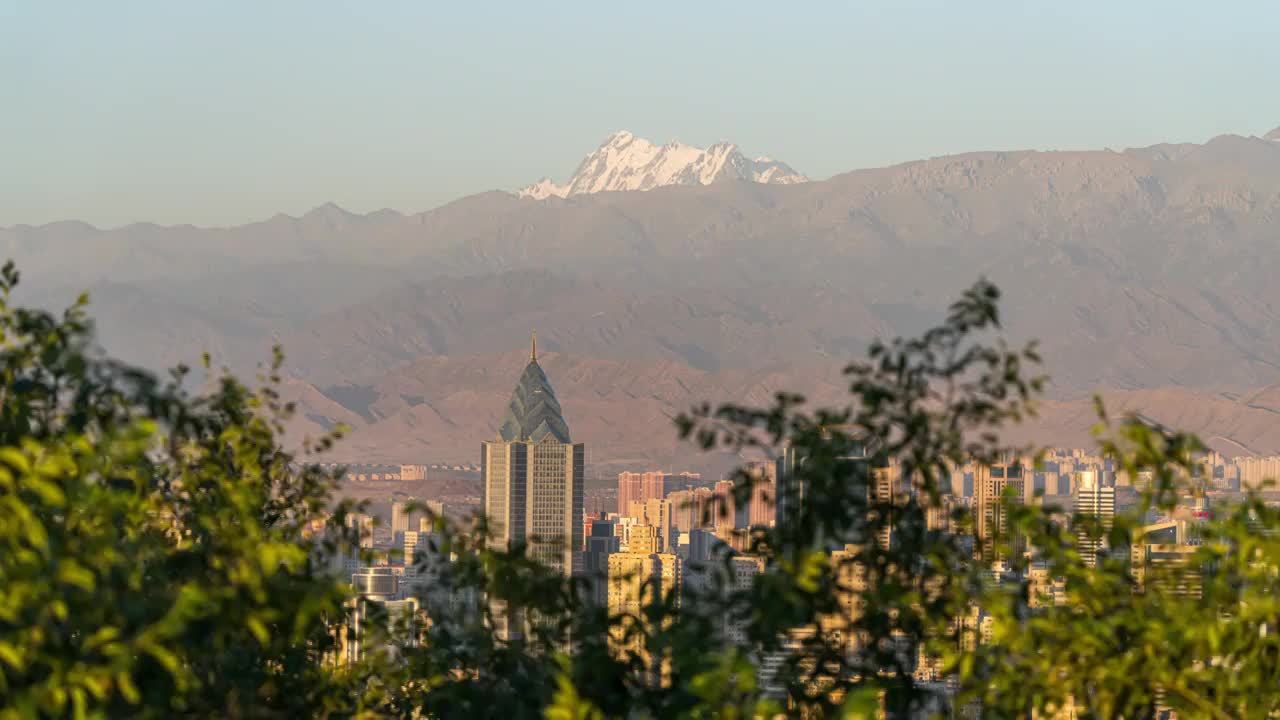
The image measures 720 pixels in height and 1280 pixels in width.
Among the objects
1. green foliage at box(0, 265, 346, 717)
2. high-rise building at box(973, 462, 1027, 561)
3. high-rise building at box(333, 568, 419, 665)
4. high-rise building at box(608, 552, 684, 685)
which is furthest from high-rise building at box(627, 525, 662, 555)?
high-rise building at box(608, 552, 684, 685)

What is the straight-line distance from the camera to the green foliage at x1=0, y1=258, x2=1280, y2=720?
5688 mm

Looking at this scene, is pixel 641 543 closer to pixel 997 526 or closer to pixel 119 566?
pixel 997 526

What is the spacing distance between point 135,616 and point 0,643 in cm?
50

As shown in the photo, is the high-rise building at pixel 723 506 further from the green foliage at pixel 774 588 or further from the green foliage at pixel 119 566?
the green foliage at pixel 119 566

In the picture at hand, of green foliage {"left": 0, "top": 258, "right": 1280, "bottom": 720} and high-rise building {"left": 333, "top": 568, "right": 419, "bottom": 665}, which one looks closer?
green foliage {"left": 0, "top": 258, "right": 1280, "bottom": 720}

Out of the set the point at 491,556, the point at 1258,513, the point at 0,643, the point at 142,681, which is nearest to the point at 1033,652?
the point at 1258,513

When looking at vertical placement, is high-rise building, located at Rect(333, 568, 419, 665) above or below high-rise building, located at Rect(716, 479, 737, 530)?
below

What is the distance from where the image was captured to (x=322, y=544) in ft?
30.2

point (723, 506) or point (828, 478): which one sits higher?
point (828, 478)

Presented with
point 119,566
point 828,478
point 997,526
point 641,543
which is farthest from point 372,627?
point 641,543

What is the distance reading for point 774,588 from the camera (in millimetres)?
6570

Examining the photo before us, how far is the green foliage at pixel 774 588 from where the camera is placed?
224 inches

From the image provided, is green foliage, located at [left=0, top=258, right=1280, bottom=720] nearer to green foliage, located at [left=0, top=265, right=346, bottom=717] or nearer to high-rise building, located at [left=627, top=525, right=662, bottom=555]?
green foliage, located at [left=0, top=265, right=346, bottom=717]

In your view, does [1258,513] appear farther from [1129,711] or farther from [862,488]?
[862,488]
